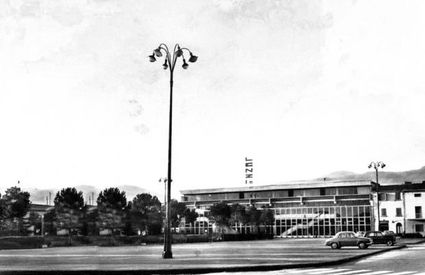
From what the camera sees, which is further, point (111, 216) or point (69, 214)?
point (69, 214)

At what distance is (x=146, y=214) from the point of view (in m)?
87.1

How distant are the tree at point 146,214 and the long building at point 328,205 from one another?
10938 mm

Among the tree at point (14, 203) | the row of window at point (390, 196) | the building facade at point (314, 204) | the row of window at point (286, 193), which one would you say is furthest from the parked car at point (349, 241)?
the row of window at point (286, 193)

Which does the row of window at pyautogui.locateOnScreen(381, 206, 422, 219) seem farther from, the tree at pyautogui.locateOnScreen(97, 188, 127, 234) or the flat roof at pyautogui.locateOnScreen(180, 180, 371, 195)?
the tree at pyautogui.locateOnScreen(97, 188, 127, 234)

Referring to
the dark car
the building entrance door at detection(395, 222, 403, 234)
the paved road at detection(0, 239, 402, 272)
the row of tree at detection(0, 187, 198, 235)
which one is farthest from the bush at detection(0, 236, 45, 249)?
the building entrance door at detection(395, 222, 403, 234)

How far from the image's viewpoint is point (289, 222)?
108938 mm

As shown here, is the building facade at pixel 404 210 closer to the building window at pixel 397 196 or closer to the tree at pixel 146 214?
the building window at pixel 397 196

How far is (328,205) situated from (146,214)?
126 ft

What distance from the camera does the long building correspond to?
9962cm

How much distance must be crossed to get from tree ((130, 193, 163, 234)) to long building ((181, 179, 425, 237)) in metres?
10.9

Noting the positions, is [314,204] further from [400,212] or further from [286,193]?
[400,212]

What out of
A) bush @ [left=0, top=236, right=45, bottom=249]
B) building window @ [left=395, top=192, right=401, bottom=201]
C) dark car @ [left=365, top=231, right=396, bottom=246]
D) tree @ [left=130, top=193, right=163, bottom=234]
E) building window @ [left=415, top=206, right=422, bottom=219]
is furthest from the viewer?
building window @ [left=395, top=192, right=401, bottom=201]

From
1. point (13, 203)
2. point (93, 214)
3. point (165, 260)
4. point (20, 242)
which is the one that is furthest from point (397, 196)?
point (165, 260)

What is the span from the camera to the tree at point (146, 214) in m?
84.9
